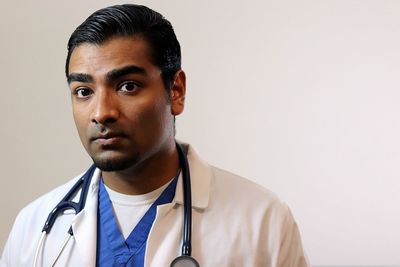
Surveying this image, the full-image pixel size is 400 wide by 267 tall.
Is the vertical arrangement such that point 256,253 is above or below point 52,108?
below

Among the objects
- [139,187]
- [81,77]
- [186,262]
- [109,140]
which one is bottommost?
[186,262]

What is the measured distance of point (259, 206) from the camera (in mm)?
1114

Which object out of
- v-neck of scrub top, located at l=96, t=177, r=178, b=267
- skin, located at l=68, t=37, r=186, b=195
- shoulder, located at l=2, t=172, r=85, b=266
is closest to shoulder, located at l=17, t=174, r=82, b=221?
shoulder, located at l=2, t=172, r=85, b=266

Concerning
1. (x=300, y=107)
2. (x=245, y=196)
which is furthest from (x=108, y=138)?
(x=300, y=107)

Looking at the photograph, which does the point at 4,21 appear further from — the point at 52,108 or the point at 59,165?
the point at 59,165

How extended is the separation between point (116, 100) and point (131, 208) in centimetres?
23

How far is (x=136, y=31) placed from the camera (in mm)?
1035

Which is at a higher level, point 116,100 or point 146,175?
point 116,100

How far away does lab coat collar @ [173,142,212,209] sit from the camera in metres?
1.09

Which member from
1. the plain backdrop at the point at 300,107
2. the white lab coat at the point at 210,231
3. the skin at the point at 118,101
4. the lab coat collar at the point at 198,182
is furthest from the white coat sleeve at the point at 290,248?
the plain backdrop at the point at 300,107

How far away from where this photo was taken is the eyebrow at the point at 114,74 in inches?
39.1

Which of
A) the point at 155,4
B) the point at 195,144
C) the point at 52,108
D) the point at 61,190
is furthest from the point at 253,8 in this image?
the point at 61,190

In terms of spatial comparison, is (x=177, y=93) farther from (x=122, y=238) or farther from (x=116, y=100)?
(x=122, y=238)

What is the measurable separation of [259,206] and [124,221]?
0.26 metres
